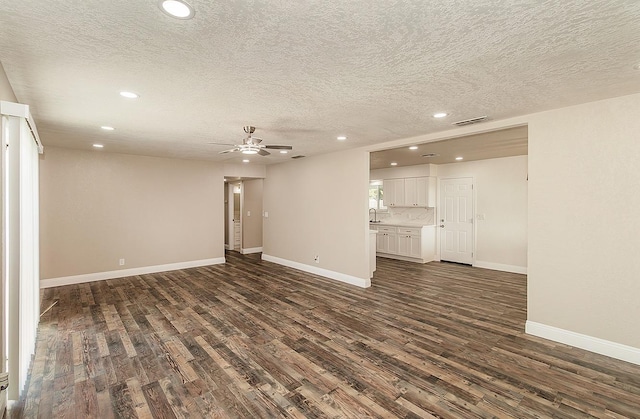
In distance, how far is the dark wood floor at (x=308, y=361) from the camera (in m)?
2.23

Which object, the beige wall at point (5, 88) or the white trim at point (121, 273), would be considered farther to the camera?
the white trim at point (121, 273)

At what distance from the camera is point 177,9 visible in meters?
1.55

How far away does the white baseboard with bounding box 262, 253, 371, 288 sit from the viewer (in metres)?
5.47

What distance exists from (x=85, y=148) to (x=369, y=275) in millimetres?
5939

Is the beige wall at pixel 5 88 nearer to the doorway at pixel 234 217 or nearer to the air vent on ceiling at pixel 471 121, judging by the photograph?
the air vent on ceiling at pixel 471 121

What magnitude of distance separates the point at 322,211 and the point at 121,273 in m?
4.41

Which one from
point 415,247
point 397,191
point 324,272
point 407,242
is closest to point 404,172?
point 397,191

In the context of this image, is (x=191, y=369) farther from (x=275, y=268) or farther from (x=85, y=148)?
(x=85, y=148)

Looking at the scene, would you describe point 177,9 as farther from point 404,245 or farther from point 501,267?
point 501,267

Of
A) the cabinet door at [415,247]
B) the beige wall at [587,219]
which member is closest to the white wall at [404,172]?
the cabinet door at [415,247]

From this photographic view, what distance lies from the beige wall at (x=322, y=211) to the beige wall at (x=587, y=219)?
8.73 feet

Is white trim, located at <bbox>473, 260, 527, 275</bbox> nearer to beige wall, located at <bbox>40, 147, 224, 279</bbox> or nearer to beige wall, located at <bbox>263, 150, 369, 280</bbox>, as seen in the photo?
beige wall, located at <bbox>263, 150, 369, 280</bbox>

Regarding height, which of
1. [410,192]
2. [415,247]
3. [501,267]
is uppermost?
[410,192]

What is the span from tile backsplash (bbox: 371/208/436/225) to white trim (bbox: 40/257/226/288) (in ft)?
16.2
